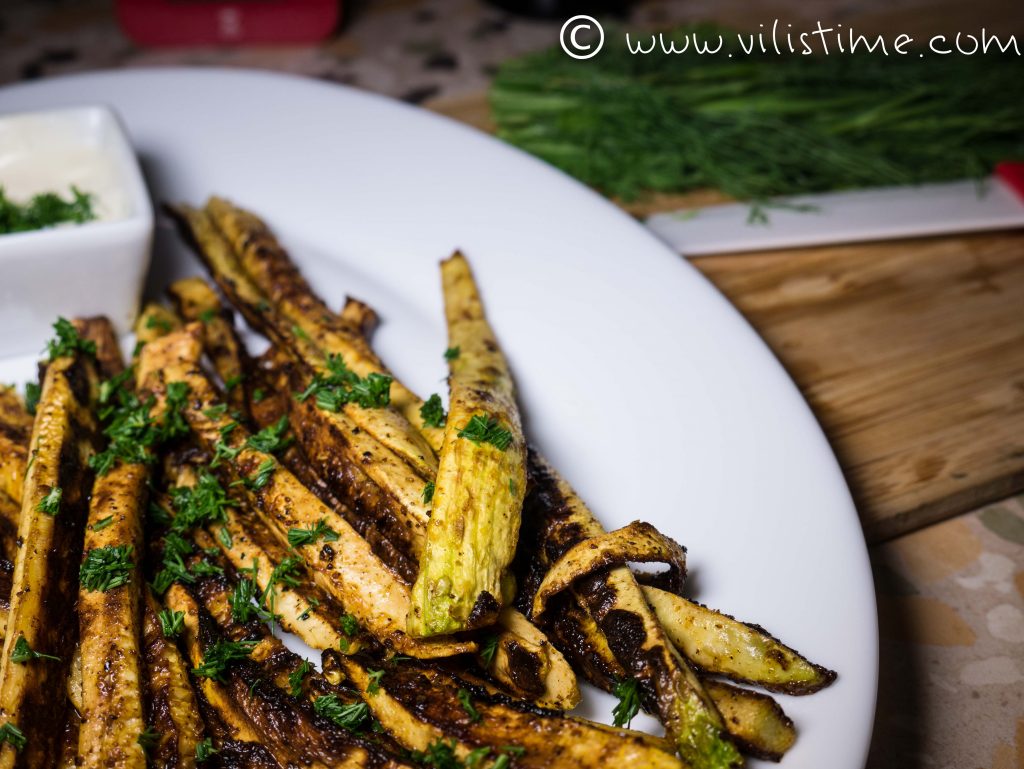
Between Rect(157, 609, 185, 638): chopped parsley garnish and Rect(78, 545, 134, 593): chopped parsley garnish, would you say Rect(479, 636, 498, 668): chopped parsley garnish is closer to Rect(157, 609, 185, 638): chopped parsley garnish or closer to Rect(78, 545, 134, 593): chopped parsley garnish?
Rect(157, 609, 185, 638): chopped parsley garnish

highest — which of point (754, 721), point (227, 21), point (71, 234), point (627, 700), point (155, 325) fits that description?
point (227, 21)

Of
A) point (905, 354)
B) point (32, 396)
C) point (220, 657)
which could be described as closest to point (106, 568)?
point (220, 657)

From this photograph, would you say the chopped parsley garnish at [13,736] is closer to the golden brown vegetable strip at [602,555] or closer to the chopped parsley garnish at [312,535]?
the chopped parsley garnish at [312,535]

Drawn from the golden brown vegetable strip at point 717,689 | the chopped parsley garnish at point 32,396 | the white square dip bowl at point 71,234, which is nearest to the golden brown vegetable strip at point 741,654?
the golden brown vegetable strip at point 717,689

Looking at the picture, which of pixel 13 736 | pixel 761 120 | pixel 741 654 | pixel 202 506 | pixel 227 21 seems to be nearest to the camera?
pixel 13 736

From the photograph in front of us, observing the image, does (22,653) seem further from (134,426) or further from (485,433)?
(485,433)

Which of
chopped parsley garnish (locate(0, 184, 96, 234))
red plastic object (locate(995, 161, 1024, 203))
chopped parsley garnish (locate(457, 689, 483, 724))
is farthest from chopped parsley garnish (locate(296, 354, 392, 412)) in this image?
red plastic object (locate(995, 161, 1024, 203))
